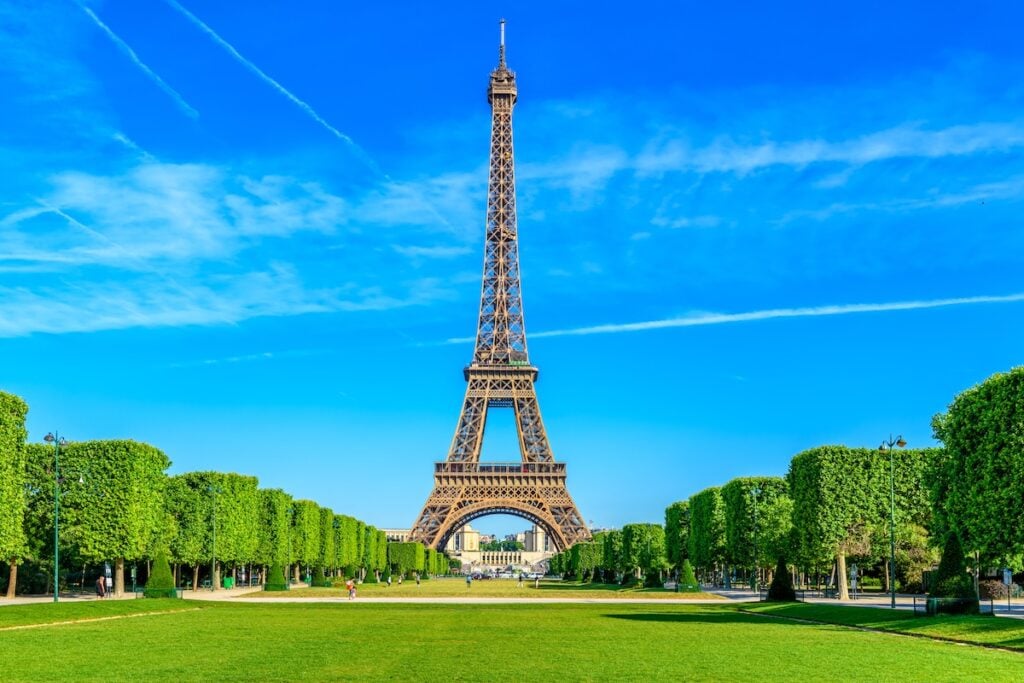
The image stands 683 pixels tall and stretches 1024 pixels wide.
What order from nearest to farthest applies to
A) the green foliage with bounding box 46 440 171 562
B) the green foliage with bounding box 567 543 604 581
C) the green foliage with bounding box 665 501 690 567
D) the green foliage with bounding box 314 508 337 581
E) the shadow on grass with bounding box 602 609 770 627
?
the shadow on grass with bounding box 602 609 770 627 < the green foliage with bounding box 46 440 171 562 < the green foliage with bounding box 665 501 690 567 < the green foliage with bounding box 314 508 337 581 < the green foliage with bounding box 567 543 604 581

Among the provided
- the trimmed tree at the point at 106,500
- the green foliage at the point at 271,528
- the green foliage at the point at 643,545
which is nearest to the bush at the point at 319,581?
the green foliage at the point at 271,528

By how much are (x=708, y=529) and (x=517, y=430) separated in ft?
122

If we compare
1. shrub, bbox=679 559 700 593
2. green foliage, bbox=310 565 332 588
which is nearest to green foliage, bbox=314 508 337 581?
green foliage, bbox=310 565 332 588

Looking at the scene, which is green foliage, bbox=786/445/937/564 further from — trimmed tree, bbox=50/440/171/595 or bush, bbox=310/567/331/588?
bush, bbox=310/567/331/588

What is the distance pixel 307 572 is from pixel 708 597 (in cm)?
5394

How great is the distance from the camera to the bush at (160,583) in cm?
5675

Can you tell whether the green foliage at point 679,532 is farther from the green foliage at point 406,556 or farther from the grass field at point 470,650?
the grass field at point 470,650

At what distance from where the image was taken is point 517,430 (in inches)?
4584

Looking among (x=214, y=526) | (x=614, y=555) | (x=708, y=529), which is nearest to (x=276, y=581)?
(x=214, y=526)

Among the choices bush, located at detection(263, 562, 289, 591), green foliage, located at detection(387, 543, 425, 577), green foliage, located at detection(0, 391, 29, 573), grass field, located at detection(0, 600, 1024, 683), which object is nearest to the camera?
grass field, located at detection(0, 600, 1024, 683)

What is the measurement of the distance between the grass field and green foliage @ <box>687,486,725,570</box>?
1557 inches

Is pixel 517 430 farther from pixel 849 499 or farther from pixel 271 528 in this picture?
pixel 849 499

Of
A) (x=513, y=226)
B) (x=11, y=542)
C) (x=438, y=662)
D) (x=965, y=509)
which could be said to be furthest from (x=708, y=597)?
(x=513, y=226)

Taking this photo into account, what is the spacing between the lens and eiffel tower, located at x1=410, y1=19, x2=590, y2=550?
113 m
